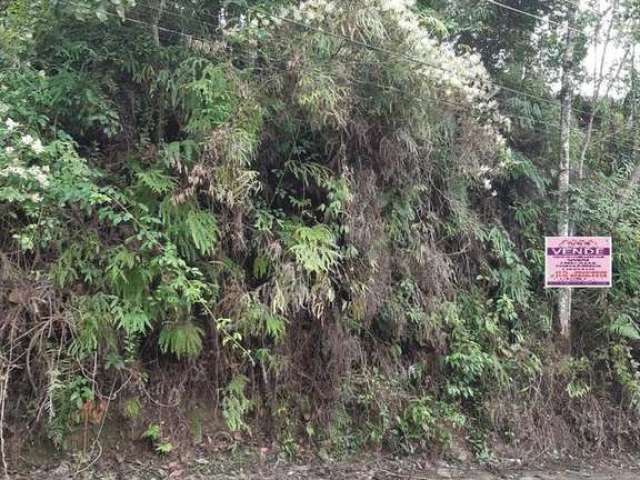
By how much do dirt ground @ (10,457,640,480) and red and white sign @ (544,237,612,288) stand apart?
201 centimetres

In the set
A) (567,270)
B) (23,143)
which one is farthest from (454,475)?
(23,143)

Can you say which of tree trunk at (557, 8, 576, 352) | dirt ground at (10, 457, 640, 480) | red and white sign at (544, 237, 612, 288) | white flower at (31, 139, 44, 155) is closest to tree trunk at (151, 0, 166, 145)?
white flower at (31, 139, 44, 155)

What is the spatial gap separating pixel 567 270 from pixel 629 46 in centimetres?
363

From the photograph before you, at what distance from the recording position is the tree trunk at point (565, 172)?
6680 mm

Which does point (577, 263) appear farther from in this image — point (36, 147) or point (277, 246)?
point (36, 147)

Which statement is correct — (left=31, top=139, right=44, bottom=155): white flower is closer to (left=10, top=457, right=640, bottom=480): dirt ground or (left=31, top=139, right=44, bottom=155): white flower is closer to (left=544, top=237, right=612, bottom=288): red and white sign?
(left=10, top=457, right=640, bottom=480): dirt ground

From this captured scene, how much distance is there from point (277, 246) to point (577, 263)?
12.2 feet

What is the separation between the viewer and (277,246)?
4.84m

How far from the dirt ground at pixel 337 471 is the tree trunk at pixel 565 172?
148 cm

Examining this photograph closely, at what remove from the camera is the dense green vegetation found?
167 inches

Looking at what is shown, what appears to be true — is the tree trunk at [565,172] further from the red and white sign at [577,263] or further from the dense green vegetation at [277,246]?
the red and white sign at [577,263]

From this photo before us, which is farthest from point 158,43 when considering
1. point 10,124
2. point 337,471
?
point 337,471

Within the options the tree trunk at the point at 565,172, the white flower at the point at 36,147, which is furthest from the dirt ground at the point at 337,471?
the white flower at the point at 36,147

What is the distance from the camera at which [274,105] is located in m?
4.88
